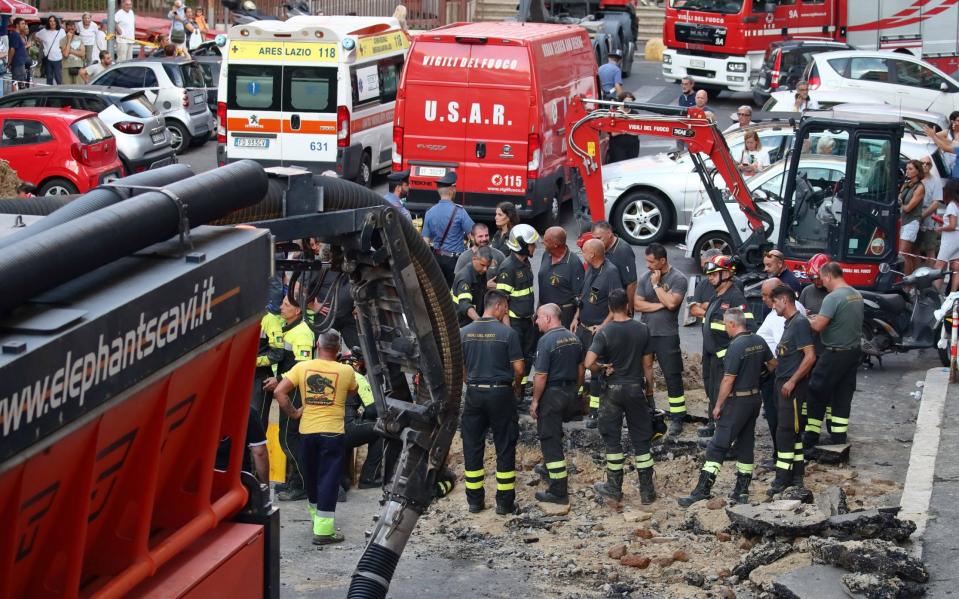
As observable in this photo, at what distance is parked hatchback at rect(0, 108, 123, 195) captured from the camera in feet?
64.8

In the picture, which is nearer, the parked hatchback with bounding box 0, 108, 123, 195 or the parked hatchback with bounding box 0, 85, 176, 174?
the parked hatchback with bounding box 0, 108, 123, 195

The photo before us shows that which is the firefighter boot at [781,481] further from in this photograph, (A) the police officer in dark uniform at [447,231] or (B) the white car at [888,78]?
(B) the white car at [888,78]

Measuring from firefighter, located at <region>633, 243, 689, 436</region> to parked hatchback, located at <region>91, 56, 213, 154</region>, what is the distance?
51.3ft

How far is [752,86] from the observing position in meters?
30.8

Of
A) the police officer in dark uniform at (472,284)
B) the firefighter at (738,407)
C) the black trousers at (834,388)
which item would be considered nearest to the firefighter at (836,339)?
the black trousers at (834,388)

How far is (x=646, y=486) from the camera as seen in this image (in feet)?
35.5

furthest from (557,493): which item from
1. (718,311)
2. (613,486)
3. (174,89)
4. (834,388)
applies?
(174,89)

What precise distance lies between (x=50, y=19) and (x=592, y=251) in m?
21.2

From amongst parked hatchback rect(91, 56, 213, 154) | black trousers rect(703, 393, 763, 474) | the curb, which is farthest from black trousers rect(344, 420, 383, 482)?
parked hatchback rect(91, 56, 213, 154)

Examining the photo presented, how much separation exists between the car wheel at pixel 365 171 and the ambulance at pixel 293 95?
27 centimetres

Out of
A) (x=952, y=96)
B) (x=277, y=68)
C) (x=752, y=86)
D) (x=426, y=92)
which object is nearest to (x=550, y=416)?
(x=426, y=92)

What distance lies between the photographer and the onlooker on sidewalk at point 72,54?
2961cm

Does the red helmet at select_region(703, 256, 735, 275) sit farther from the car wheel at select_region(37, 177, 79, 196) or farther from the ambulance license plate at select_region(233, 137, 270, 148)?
the car wheel at select_region(37, 177, 79, 196)

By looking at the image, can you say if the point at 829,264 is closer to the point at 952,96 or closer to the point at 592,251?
the point at 592,251
